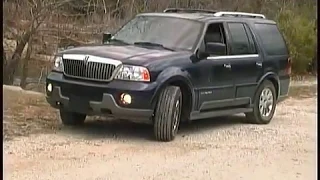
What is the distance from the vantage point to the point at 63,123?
953 cm

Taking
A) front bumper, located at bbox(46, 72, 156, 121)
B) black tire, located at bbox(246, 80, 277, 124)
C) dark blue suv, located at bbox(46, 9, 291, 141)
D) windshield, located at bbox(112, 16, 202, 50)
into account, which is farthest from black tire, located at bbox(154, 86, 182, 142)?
black tire, located at bbox(246, 80, 277, 124)

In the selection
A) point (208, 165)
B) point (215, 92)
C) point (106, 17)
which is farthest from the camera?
point (106, 17)

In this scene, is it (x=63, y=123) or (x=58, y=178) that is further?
(x=63, y=123)

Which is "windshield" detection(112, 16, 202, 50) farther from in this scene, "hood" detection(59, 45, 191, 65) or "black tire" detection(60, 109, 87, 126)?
"black tire" detection(60, 109, 87, 126)

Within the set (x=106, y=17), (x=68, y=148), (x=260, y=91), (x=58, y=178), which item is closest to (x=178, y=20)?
(x=260, y=91)

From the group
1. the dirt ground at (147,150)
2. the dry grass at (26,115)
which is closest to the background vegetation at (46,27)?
the dry grass at (26,115)

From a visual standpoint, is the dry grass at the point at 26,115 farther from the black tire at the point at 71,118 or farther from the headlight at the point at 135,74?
the headlight at the point at 135,74

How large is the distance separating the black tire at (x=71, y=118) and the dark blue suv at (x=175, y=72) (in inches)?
0.5

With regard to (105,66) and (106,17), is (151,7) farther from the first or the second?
(105,66)

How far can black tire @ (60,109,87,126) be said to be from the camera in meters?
9.34

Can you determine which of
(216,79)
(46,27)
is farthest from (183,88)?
(46,27)

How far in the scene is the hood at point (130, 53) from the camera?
336 inches

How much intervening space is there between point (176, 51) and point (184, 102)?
26.1 inches

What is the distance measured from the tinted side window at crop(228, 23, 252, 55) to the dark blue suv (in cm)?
1
